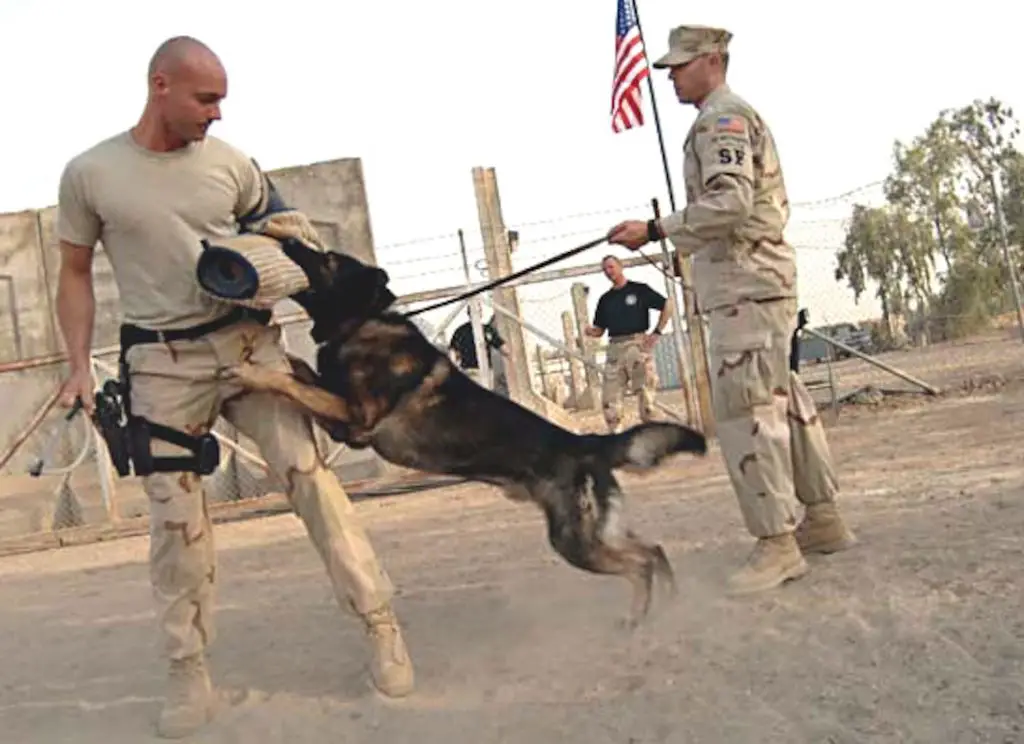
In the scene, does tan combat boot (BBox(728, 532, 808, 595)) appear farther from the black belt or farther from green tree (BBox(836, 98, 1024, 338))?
green tree (BBox(836, 98, 1024, 338))

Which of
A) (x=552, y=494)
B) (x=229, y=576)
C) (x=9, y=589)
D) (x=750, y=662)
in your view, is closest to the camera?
(x=750, y=662)

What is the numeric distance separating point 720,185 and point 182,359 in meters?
1.81

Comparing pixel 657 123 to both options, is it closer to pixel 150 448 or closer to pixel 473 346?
pixel 473 346

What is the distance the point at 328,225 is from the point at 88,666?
7.39 m

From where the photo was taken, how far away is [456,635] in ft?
12.0

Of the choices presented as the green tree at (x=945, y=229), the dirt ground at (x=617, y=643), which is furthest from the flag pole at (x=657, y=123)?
the green tree at (x=945, y=229)

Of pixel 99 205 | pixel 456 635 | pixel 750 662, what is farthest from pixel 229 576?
pixel 750 662

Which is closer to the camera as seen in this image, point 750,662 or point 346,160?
point 750,662

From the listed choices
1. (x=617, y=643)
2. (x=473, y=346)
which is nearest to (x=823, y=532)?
(x=617, y=643)

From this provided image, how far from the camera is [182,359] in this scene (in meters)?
3.06

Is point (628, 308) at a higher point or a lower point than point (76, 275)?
lower

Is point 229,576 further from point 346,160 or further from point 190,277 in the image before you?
point 346,160

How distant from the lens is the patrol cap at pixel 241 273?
2.93 meters

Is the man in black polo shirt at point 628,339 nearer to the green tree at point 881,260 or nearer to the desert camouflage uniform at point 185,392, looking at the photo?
the desert camouflage uniform at point 185,392
